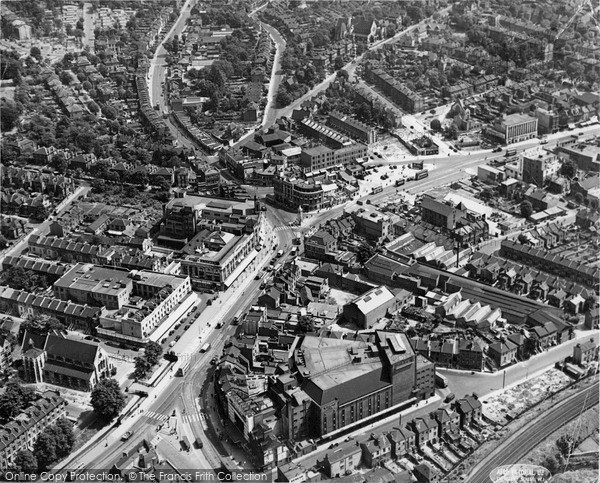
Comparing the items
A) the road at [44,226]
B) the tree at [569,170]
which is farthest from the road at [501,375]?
the road at [44,226]

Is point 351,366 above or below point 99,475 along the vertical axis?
above

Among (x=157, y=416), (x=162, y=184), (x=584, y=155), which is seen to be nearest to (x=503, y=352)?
(x=157, y=416)

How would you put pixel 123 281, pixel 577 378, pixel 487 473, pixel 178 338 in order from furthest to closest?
pixel 123 281 → pixel 178 338 → pixel 577 378 → pixel 487 473

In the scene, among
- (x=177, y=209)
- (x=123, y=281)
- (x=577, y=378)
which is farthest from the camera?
(x=177, y=209)

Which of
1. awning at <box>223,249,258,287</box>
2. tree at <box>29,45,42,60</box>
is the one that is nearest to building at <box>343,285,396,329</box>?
awning at <box>223,249,258,287</box>

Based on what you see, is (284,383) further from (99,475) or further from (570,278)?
(570,278)

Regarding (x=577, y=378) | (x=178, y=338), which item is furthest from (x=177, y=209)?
(x=577, y=378)

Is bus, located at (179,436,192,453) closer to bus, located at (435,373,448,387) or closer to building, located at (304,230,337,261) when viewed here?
bus, located at (435,373,448,387)

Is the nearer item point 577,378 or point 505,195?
point 577,378

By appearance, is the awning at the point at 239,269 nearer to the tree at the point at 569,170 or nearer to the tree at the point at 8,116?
the tree at the point at 569,170
